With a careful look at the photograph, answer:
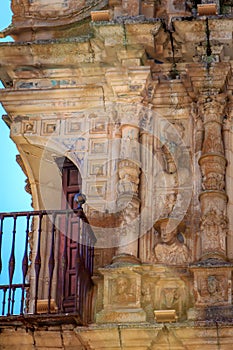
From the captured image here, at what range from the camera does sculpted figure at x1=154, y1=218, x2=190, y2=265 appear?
13938 millimetres

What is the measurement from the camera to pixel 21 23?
15.7m

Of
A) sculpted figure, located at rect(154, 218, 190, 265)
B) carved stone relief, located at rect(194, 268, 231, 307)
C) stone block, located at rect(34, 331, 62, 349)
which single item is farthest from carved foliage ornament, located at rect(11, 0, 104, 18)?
stone block, located at rect(34, 331, 62, 349)

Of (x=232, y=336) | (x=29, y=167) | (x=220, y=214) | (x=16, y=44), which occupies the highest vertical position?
(x=16, y=44)

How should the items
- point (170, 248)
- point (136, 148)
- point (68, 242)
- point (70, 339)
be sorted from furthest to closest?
point (68, 242) < point (136, 148) < point (170, 248) < point (70, 339)

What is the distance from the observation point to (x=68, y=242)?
15.0 meters

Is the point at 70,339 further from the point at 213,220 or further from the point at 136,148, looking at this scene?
the point at 136,148

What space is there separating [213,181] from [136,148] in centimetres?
95

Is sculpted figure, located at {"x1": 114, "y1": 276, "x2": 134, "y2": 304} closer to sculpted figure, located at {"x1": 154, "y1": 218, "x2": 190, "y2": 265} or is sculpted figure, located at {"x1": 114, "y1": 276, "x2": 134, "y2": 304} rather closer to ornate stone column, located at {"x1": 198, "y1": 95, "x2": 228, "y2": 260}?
sculpted figure, located at {"x1": 154, "y1": 218, "x2": 190, "y2": 265}

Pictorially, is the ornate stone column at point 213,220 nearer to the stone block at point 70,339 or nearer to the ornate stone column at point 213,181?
the ornate stone column at point 213,181

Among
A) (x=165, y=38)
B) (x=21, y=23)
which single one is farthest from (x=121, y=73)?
(x=21, y=23)

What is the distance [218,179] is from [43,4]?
3227 mm

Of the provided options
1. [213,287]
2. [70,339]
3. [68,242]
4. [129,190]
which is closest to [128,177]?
[129,190]

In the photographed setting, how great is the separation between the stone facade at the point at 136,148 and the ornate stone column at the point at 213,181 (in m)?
0.01

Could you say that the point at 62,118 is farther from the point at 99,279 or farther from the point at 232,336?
the point at 232,336
